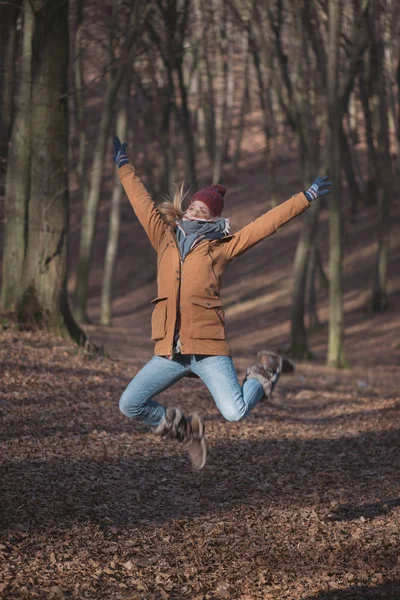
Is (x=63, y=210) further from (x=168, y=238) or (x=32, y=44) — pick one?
(x=168, y=238)

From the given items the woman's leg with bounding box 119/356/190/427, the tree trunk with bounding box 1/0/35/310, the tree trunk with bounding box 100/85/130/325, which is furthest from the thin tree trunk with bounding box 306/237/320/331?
the woman's leg with bounding box 119/356/190/427

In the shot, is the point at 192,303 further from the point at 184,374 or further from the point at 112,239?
the point at 112,239

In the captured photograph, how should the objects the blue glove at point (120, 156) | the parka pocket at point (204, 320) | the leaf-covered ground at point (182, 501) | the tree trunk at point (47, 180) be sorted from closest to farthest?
1. the leaf-covered ground at point (182, 501)
2. the parka pocket at point (204, 320)
3. the blue glove at point (120, 156)
4. the tree trunk at point (47, 180)

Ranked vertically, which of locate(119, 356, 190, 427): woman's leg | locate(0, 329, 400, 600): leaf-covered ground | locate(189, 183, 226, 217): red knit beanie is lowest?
locate(0, 329, 400, 600): leaf-covered ground

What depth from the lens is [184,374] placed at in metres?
6.52

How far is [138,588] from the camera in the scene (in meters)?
5.57

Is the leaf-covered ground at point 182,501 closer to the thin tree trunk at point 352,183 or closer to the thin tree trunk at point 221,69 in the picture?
the thin tree trunk at point 221,69

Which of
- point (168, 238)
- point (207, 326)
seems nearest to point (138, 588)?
point (207, 326)

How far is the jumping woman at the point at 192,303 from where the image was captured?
6.37m

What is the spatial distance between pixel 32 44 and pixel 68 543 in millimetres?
9194

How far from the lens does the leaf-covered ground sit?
18.9 ft

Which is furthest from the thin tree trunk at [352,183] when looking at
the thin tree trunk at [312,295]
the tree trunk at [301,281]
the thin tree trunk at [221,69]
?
the tree trunk at [301,281]

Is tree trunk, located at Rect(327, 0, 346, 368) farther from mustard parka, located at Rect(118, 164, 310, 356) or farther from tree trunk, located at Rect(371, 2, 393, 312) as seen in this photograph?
mustard parka, located at Rect(118, 164, 310, 356)

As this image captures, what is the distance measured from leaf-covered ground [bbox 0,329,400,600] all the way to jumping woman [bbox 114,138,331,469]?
762mm
